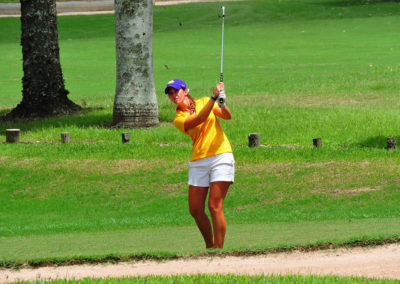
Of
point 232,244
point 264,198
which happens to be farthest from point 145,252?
point 264,198

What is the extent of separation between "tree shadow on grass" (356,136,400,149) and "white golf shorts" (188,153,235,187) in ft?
35.6

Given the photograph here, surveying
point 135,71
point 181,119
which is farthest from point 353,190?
point 135,71

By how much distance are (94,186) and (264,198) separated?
141 inches

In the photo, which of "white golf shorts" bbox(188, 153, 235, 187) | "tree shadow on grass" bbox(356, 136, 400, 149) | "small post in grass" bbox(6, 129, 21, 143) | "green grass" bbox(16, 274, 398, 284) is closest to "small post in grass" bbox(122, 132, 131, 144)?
"small post in grass" bbox(6, 129, 21, 143)

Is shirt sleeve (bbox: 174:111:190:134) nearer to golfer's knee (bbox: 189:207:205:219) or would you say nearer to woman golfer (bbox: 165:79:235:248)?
woman golfer (bbox: 165:79:235:248)

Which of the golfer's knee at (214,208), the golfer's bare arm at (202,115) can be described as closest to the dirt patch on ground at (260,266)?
the golfer's knee at (214,208)

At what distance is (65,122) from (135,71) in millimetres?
2747

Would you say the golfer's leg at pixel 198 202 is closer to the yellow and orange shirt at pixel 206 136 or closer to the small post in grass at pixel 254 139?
the yellow and orange shirt at pixel 206 136

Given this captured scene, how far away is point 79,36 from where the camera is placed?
5606 cm

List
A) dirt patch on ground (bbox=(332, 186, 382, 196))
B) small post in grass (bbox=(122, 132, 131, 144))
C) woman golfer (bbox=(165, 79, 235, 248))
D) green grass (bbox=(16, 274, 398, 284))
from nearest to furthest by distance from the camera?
green grass (bbox=(16, 274, 398, 284)), woman golfer (bbox=(165, 79, 235, 248)), dirt patch on ground (bbox=(332, 186, 382, 196)), small post in grass (bbox=(122, 132, 131, 144))

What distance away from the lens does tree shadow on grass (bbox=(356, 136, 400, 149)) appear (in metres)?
20.4

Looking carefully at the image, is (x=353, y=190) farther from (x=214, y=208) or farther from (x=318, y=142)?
(x=214, y=208)

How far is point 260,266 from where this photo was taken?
9.30 metres

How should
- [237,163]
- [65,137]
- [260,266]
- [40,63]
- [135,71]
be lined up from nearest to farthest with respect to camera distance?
[260,266] → [237,163] → [65,137] → [135,71] → [40,63]
